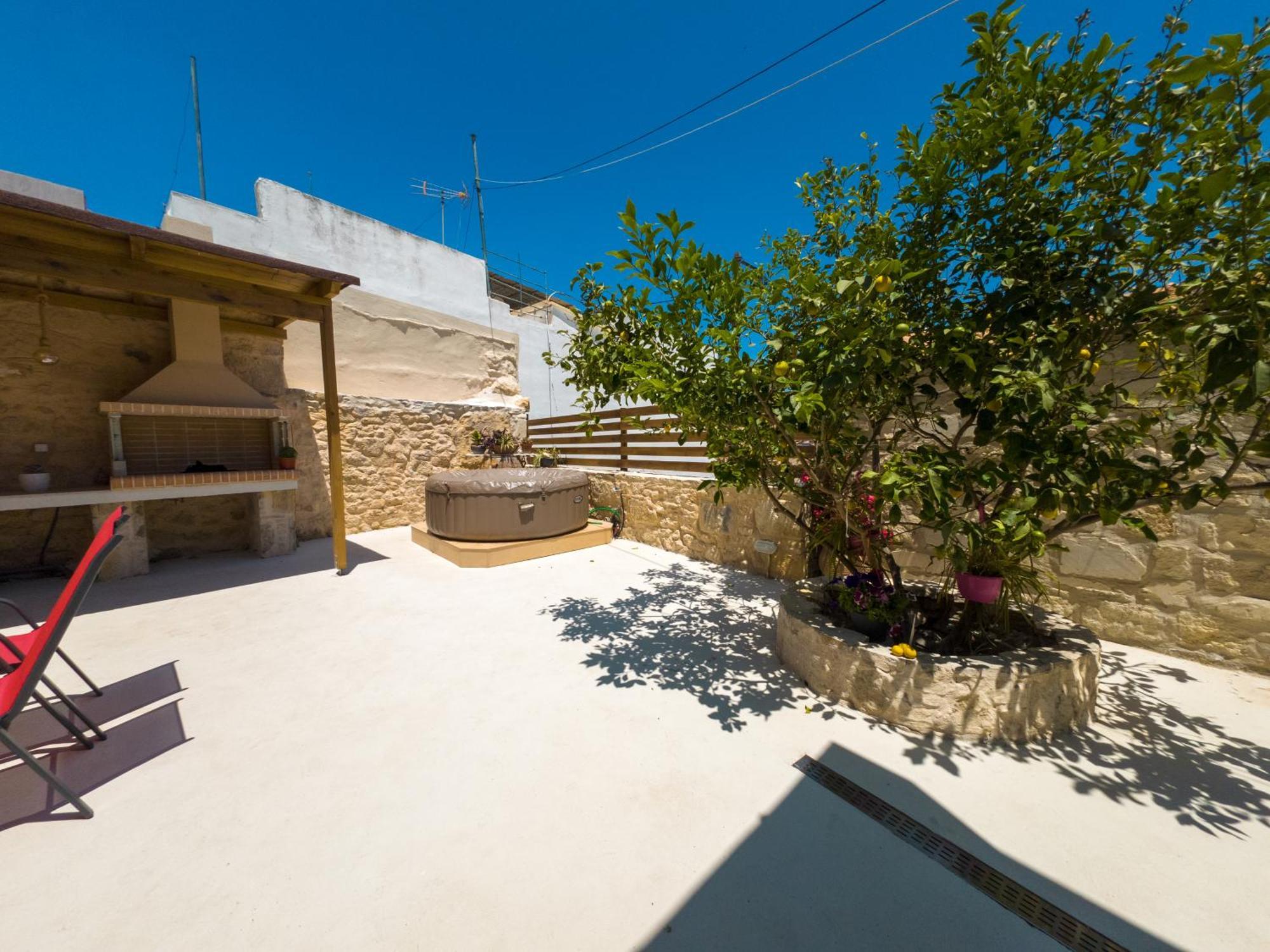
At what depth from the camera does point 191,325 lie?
16.3 ft

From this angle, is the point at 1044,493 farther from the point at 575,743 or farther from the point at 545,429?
the point at 545,429

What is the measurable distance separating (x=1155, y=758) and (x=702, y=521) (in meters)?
3.78

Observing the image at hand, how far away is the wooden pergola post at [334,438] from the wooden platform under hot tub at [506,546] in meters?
1.06

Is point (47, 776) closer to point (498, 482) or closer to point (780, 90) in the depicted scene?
point (498, 482)

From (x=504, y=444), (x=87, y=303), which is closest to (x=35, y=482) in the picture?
(x=87, y=303)

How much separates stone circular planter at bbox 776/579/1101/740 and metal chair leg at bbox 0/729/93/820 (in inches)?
129

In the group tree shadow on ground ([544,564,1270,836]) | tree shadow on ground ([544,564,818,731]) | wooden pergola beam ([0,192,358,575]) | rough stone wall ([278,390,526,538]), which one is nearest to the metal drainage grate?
tree shadow on ground ([544,564,1270,836])

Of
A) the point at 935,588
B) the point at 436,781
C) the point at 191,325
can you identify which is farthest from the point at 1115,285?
the point at 191,325

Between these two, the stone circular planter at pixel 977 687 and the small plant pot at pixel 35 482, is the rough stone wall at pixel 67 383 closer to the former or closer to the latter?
the small plant pot at pixel 35 482

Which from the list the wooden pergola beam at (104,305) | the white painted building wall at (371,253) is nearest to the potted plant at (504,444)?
the white painted building wall at (371,253)

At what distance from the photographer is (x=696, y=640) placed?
323cm

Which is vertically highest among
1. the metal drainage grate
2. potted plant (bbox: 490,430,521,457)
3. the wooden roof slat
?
the wooden roof slat

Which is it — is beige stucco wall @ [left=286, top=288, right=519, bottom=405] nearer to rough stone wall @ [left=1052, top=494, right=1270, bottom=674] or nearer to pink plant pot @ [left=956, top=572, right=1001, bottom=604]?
pink plant pot @ [left=956, top=572, right=1001, bottom=604]

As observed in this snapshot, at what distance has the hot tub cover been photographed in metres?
5.39
